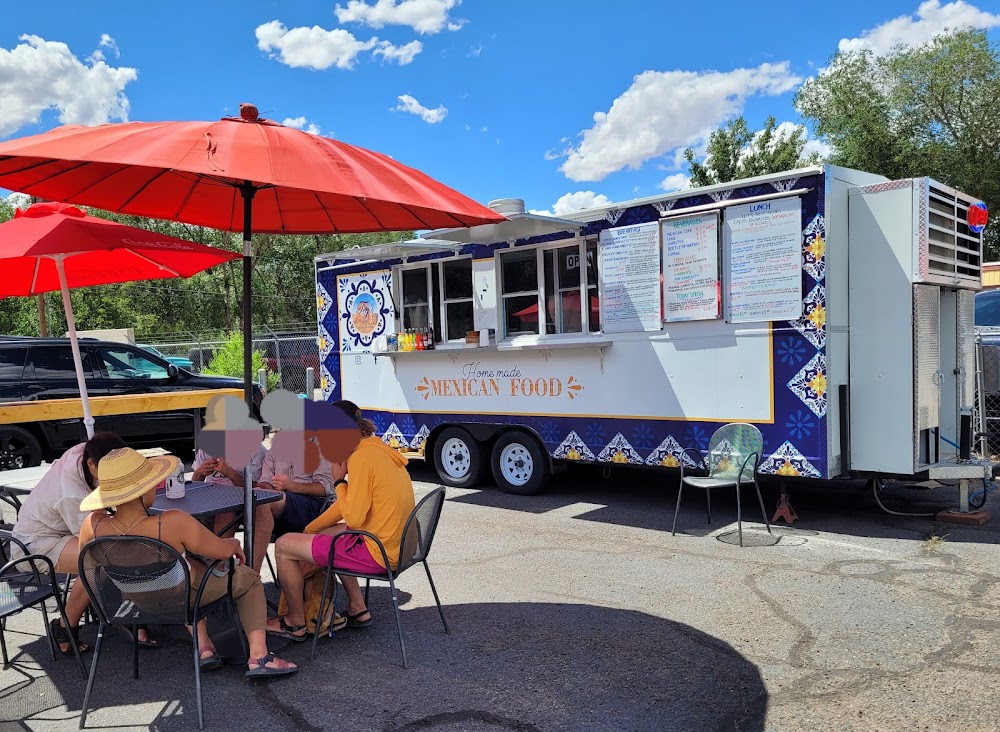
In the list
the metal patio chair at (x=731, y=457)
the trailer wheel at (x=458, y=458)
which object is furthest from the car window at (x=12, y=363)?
the metal patio chair at (x=731, y=457)

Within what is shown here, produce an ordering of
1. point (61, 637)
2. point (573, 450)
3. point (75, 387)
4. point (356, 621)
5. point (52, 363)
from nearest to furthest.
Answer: point (61, 637) < point (356, 621) < point (573, 450) < point (52, 363) < point (75, 387)

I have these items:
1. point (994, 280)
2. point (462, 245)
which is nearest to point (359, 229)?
point (462, 245)

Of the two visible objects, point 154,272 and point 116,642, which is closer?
point 116,642

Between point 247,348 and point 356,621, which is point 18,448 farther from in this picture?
point 356,621

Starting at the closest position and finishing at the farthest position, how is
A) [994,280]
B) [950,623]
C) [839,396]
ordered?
[950,623]
[839,396]
[994,280]

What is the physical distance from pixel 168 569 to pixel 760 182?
523 centimetres

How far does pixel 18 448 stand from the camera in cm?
992

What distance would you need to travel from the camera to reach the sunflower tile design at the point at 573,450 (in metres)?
7.89

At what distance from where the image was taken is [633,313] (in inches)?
295

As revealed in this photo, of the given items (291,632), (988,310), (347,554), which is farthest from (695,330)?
(988,310)

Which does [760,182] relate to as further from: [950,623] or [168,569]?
[168,569]

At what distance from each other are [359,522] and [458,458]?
4.96 meters

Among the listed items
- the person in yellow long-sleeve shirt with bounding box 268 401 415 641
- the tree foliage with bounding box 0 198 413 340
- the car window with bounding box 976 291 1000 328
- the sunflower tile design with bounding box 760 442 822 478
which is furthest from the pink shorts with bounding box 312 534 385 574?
the tree foliage with bounding box 0 198 413 340

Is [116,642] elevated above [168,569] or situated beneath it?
situated beneath
